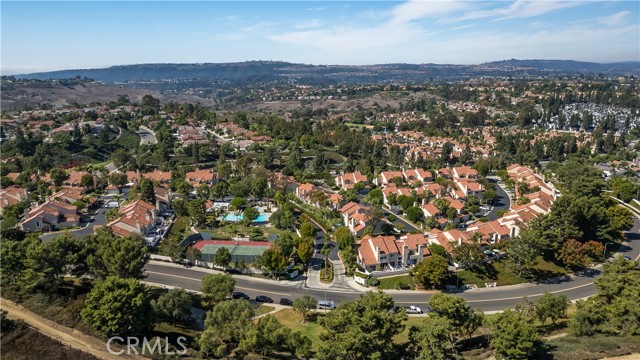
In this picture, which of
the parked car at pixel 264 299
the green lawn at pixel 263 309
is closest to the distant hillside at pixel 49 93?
the parked car at pixel 264 299

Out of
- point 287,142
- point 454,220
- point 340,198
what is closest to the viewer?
point 454,220

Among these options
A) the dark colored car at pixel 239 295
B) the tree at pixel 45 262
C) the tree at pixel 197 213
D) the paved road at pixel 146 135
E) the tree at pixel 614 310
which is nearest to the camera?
the tree at pixel 614 310

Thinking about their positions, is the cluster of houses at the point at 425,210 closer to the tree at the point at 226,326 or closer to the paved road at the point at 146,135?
the tree at the point at 226,326

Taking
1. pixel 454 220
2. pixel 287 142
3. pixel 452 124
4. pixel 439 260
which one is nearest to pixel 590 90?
pixel 452 124

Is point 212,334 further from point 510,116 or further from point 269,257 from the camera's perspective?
point 510,116

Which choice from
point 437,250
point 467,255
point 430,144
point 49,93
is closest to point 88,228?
point 437,250

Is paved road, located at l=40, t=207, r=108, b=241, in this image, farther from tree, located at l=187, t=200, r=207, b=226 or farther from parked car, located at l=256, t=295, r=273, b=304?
parked car, located at l=256, t=295, r=273, b=304

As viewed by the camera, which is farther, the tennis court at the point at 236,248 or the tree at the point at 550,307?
the tennis court at the point at 236,248
